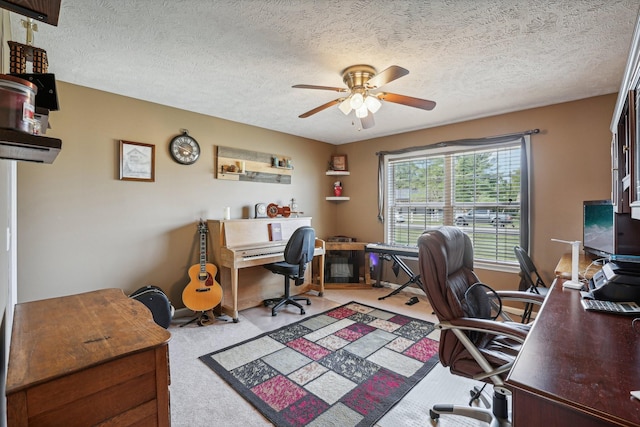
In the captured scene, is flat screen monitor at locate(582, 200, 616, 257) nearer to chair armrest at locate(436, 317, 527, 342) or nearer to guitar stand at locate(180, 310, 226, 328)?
chair armrest at locate(436, 317, 527, 342)

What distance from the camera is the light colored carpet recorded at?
1768 millimetres

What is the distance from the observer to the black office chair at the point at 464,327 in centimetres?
139

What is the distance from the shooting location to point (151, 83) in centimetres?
271

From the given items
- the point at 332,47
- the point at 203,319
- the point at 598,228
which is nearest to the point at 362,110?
the point at 332,47

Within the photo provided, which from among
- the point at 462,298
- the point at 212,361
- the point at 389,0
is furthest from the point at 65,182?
the point at 462,298

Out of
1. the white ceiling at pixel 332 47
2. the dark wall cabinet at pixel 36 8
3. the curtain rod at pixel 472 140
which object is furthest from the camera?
the curtain rod at pixel 472 140

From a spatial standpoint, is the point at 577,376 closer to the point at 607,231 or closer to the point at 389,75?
the point at 389,75

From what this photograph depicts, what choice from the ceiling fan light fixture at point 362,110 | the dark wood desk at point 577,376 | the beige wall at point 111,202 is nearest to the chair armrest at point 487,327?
the dark wood desk at point 577,376

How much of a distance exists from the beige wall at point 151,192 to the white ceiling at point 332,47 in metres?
0.22

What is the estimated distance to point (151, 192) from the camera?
3.22 meters

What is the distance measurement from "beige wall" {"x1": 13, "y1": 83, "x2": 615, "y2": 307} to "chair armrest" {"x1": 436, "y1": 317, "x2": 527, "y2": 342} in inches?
99.7

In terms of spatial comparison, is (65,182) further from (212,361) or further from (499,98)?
(499,98)

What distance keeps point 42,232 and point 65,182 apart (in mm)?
475

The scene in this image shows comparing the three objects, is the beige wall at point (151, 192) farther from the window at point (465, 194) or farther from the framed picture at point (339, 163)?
the framed picture at point (339, 163)
